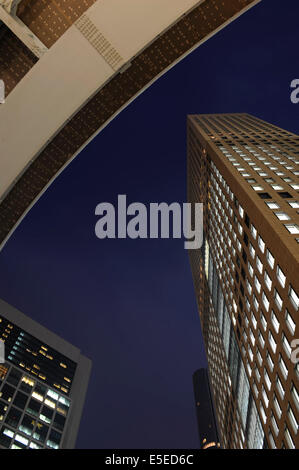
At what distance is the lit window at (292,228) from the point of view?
30784 millimetres

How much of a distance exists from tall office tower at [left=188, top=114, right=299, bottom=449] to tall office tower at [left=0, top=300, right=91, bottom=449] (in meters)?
45.2

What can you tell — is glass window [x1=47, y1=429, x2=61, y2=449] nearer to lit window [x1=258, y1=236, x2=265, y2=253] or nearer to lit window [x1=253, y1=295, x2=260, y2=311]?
lit window [x1=253, y1=295, x2=260, y2=311]

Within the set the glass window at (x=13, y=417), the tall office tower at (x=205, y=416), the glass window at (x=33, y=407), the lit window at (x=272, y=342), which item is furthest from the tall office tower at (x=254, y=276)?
the tall office tower at (x=205, y=416)

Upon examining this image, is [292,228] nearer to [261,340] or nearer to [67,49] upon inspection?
[261,340]

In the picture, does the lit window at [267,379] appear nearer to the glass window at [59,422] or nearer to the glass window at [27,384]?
the glass window at [59,422]

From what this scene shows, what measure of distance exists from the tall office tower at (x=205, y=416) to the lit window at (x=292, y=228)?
15558 cm

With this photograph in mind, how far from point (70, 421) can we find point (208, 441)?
109 m

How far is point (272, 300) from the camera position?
31500 millimetres

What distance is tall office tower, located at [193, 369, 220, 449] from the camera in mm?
163188

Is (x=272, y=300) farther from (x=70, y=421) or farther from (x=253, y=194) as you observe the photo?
(x=70, y=421)

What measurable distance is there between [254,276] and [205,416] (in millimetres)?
172537

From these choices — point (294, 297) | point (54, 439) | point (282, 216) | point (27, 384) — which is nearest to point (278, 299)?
point (294, 297)

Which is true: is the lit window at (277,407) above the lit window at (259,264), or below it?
below

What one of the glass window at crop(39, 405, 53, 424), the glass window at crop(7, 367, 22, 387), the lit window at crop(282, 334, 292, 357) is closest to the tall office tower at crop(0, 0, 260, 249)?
the lit window at crop(282, 334, 292, 357)
